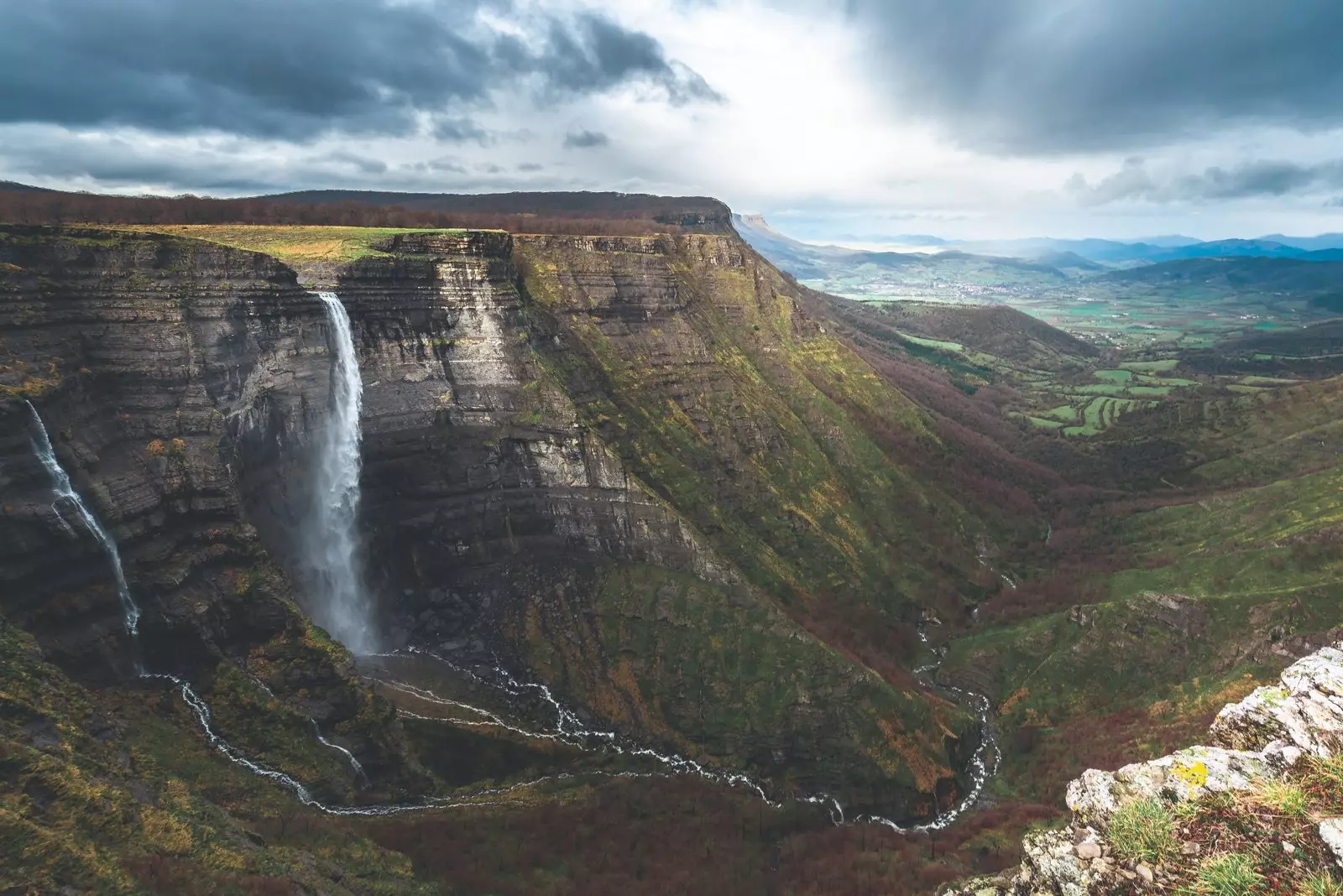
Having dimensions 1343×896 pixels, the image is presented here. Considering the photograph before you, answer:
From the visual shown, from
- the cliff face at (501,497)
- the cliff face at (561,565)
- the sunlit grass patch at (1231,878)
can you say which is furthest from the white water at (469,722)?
the sunlit grass patch at (1231,878)

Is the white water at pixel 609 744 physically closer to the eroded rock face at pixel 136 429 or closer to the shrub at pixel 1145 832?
the eroded rock face at pixel 136 429

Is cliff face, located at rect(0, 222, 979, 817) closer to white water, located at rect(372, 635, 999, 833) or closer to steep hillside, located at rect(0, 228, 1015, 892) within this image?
steep hillside, located at rect(0, 228, 1015, 892)

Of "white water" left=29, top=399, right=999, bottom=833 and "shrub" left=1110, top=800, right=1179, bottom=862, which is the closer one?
"shrub" left=1110, top=800, right=1179, bottom=862

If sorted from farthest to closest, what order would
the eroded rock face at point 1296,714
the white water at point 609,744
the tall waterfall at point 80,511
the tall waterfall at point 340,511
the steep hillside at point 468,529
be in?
the tall waterfall at point 340,511
the white water at point 609,744
the steep hillside at point 468,529
the tall waterfall at point 80,511
the eroded rock face at point 1296,714

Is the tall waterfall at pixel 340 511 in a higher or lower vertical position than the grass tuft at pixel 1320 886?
lower

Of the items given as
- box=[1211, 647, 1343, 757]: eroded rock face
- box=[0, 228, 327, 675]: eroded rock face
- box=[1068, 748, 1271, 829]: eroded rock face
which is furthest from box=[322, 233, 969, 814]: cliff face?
box=[1211, 647, 1343, 757]: eroded rock face

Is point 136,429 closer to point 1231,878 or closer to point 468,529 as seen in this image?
point 468,529
